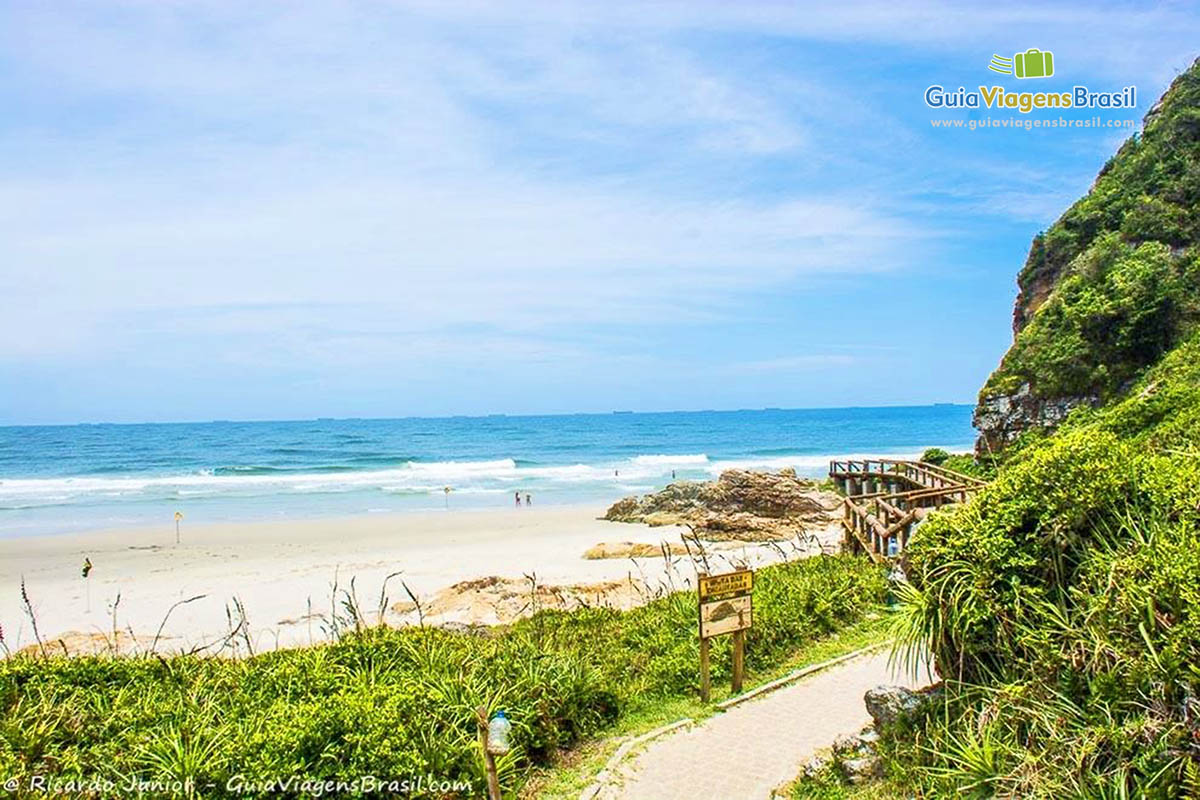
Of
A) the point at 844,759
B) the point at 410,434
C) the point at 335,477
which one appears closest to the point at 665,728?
the point at 844,759

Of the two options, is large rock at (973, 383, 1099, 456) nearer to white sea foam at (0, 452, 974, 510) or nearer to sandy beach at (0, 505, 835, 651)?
sandy beach at (0, 505, 835, 651)

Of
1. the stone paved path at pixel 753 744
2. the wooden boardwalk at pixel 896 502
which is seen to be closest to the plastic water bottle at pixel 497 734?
the stone paved path at pixel 753 744

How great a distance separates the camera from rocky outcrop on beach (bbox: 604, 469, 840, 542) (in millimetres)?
28078

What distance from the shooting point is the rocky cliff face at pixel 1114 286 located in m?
25.1

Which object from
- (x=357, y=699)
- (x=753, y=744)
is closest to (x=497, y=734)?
(x=357, y=699)

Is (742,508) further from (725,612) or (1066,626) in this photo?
(1066,626)

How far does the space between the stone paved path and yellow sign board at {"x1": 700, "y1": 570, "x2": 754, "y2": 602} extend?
1308mm

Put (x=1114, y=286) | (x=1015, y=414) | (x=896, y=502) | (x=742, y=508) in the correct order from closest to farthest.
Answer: (x=896, y=502) < (x=1114, y=286) < (x=1015, y=414) < (x=742, y=508)

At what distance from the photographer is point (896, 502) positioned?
72.5 feet

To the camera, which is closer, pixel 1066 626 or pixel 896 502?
pixel 1066 626

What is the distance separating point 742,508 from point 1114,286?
14.4 m

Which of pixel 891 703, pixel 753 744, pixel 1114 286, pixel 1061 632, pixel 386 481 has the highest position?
pixel 1114 286

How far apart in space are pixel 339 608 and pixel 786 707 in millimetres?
12402

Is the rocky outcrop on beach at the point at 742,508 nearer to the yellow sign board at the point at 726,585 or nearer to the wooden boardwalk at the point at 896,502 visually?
the wooden boardwalk at the point at 896,502
